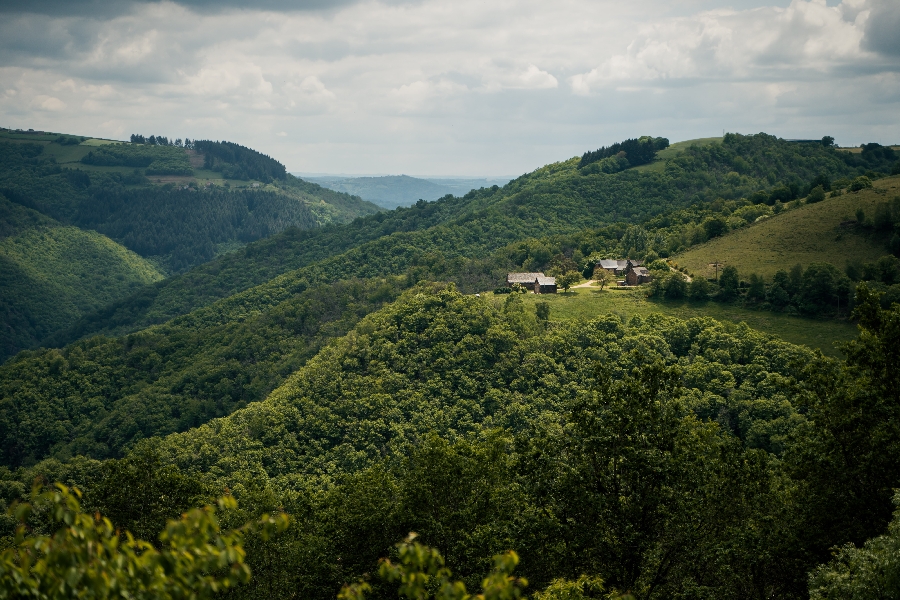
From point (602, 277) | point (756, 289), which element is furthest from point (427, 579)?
point (602, 277)

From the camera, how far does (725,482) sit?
2905cm

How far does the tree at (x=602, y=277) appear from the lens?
332 ft

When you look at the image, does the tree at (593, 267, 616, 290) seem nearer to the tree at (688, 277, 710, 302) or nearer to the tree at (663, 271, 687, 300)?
the tree at (663, 271, 687, 300)

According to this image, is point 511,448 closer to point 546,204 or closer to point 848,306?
point 848,306

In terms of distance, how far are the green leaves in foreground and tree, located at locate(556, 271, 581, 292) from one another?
9068 cm

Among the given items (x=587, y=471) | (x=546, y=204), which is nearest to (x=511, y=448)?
(x=587, y=471)

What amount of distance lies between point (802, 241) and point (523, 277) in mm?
39780

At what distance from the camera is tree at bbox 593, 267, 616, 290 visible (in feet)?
332

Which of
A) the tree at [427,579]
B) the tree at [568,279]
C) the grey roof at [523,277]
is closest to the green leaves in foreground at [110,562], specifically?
the tree at [427,579]

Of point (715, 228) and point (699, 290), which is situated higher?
point (715, 228)

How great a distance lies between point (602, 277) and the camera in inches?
4008

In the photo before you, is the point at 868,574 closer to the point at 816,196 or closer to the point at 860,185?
the point at 816,196

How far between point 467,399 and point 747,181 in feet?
472

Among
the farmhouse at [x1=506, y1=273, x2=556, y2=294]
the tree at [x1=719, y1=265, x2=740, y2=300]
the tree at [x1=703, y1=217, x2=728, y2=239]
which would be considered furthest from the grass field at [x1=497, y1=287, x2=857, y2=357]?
the tree at [x1=703, y1=217, x2=728, y2=239]
